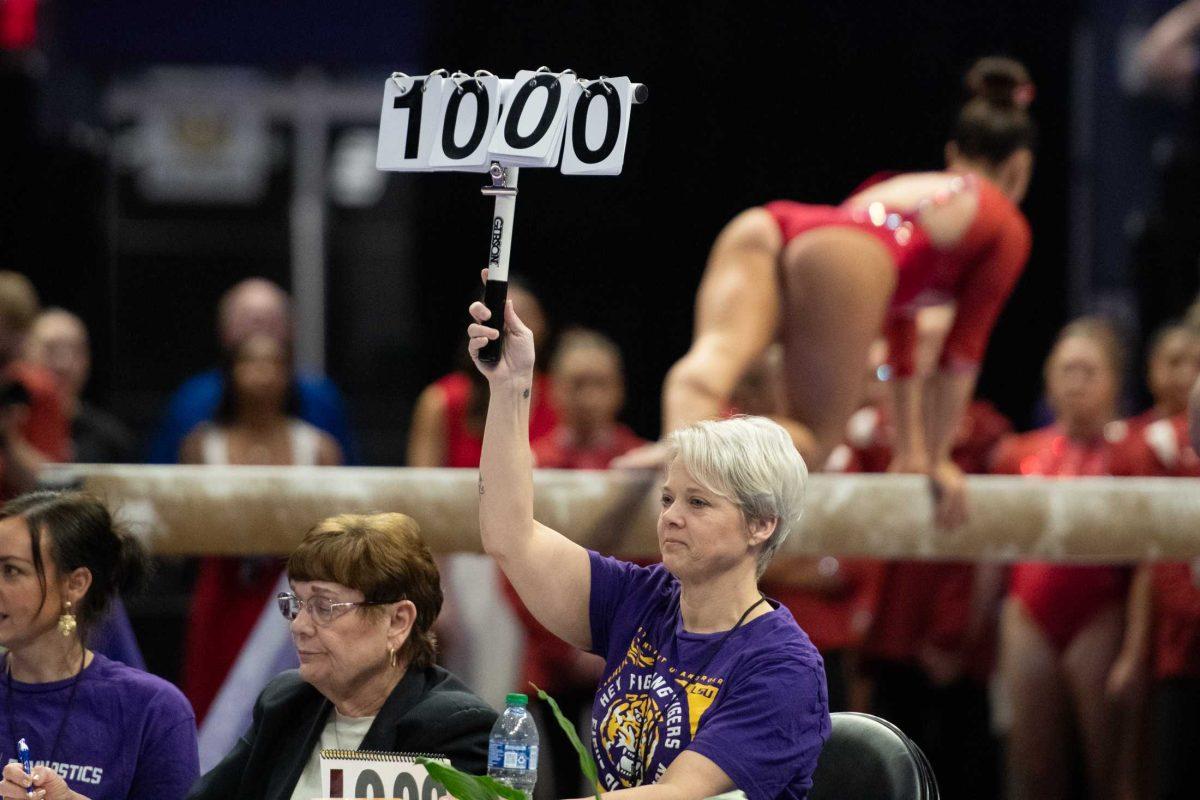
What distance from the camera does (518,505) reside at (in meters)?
2.43

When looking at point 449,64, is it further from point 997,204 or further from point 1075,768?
point 1075,768

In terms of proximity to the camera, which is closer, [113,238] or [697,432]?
[697,432]

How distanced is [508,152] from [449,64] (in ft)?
16.1

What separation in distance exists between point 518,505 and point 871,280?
1873mm

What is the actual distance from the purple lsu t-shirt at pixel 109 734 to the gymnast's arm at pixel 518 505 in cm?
64

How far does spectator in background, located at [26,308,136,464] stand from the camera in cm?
565

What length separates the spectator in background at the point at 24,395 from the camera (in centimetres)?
442

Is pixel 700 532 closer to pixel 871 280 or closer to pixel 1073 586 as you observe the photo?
pixel 871 280

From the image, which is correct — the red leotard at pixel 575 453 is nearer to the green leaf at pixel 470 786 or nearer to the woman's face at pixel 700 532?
the woman's face at pixel 700 532

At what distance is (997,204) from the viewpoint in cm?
426

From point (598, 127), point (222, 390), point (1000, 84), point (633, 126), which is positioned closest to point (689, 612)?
point (598, 127)

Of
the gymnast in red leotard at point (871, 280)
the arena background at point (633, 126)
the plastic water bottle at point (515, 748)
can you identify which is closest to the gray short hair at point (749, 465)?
the plastic water bottle at point (515, 748)

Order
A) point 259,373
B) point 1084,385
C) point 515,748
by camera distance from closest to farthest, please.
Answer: point 515,748
point 1084,385
point 259,373

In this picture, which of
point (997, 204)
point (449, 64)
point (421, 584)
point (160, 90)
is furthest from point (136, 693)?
point (160, 90)
